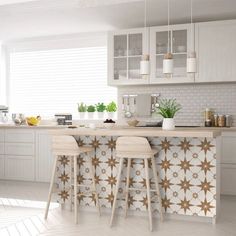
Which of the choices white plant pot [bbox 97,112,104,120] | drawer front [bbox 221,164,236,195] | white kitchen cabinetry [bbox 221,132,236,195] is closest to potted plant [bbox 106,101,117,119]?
white plant pot [bbox 97,112,104,120]

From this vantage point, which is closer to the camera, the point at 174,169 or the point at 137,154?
the point at 137,154

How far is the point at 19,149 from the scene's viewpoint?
20.7 ft

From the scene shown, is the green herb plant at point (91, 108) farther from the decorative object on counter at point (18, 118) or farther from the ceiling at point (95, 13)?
the ceiling at point (95, 13)

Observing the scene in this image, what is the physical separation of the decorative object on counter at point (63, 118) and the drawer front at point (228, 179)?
2798mm

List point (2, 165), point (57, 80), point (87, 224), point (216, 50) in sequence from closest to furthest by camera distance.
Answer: point (87, 224), point (216, 50), point (2, 165), point (57, 80)

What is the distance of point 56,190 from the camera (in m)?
4.21

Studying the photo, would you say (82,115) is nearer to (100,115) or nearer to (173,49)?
(100,115)

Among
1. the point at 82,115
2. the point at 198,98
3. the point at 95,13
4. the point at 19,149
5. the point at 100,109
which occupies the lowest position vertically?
Answer: the point at 19,149

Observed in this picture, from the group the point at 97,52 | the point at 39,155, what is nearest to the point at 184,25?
the point at 97,52

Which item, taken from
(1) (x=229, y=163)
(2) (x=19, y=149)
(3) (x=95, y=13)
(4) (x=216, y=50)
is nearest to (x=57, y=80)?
(2) (x=19, y=149)

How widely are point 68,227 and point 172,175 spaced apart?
1.23 m

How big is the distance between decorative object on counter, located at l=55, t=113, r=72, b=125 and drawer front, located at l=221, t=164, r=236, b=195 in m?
2.80

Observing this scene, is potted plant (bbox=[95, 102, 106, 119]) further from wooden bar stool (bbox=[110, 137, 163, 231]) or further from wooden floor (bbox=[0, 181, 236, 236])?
wooden bar stool (bbox=[110, 137, 163, 231])

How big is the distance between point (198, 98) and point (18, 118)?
128 inches
